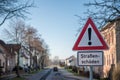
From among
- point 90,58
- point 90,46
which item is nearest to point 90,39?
point 90,46

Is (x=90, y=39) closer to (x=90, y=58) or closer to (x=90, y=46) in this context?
(x=90, y=46)

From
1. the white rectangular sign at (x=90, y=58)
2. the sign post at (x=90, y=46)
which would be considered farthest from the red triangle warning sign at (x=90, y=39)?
the white rectangular sign at (x=90, y=58)

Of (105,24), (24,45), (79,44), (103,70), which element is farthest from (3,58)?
(79,44)

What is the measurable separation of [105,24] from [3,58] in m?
66.7

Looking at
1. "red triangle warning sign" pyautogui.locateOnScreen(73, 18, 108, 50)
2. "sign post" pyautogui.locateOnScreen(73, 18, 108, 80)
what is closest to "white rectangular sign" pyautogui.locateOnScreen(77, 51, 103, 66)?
"sign post" pyautogui.locateOnScreen(73, 18, 108, 80)

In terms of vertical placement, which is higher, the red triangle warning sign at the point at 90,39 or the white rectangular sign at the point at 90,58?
the red triangle warning sign at the point at 90,39

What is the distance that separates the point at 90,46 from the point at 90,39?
18cm

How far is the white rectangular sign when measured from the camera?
8.99 meters

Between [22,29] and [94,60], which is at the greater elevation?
[22,29]

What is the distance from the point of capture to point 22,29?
65.4 meters

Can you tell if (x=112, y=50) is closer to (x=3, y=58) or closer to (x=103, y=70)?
(x=103, y=70)

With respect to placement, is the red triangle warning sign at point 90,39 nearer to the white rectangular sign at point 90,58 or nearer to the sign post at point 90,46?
the sign post at point 90,46

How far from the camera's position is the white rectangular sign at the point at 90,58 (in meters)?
8.99

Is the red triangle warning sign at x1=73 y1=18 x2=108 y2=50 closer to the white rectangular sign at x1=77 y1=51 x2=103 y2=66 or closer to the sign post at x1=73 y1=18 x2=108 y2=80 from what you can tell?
the sign post at x1=73 y1=18 x2=108 y2=80
